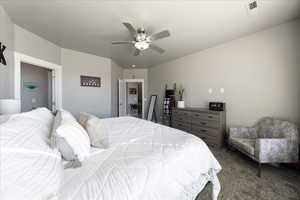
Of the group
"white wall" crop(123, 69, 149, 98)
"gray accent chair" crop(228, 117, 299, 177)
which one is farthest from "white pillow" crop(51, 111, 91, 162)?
"white wall" crop(123, 69, 149, 98)

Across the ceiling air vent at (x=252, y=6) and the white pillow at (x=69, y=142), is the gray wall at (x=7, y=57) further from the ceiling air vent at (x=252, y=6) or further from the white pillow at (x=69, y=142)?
the ceiling air vent at (x=252, y=6)

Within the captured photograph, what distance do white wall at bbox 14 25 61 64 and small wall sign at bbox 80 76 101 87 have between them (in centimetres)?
79

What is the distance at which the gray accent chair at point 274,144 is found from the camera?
2.29m

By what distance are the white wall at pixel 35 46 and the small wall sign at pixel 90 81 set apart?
2.60 feet

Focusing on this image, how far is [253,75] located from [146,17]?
2506mm

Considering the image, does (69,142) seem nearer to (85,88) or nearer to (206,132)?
(206,132)

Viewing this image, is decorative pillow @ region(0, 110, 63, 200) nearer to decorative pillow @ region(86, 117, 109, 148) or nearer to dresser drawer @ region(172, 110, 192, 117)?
decorative pillow @ region(86, 117, 109, 148)

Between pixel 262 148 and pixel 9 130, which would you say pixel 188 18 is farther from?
pixel 9 130

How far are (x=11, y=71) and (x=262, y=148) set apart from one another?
4153 millimetres

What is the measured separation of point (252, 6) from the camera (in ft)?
7.29

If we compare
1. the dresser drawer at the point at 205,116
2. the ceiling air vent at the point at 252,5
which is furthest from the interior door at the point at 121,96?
the ceiling air vent at the point at 252,5

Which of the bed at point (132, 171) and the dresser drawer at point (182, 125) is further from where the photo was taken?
the dresser drawer at point (182, 125)

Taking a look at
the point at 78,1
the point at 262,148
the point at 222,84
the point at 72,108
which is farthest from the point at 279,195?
the point at 72,108

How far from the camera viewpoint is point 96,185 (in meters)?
0.87
